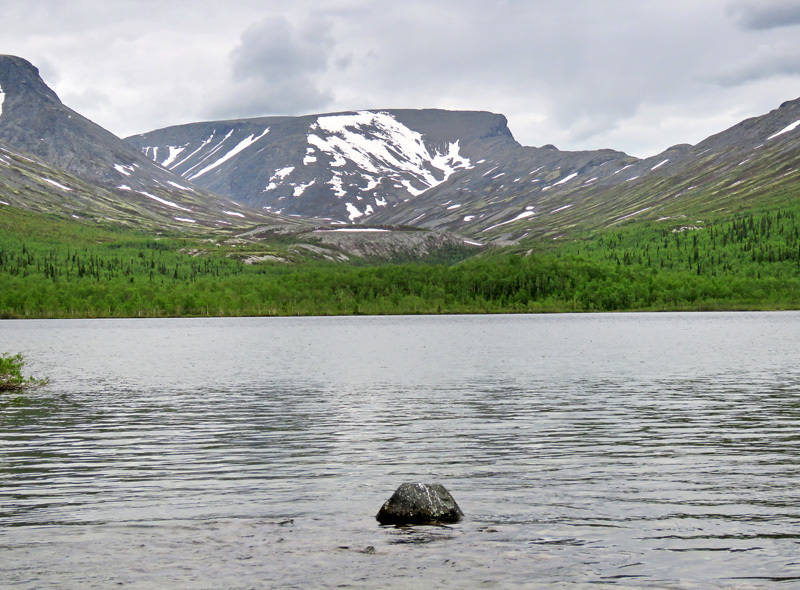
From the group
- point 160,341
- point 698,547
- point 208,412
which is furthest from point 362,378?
point 160,341

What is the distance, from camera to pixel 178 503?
20297mm

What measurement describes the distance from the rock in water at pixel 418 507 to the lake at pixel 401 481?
0.55 meters

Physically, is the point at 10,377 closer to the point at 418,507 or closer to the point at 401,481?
the point at 401,481

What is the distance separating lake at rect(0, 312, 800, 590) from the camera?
15.0 metres

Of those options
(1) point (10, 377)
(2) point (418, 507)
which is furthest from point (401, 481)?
(1) point (10, 377)

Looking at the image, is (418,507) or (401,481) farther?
(401,481)

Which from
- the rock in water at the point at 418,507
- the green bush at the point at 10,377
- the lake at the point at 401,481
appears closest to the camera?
the lake at the point at 401,481

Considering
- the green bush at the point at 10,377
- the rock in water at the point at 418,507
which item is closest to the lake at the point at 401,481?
the rock in water at the point at 418,507

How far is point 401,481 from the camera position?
22734 millimetres

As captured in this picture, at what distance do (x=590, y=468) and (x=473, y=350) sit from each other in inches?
2541

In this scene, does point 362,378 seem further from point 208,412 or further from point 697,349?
point 697,349

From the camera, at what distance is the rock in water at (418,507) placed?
18.1 meters

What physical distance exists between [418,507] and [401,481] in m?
4.63

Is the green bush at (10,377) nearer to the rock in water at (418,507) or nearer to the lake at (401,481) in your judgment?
the lake at (401,481)
